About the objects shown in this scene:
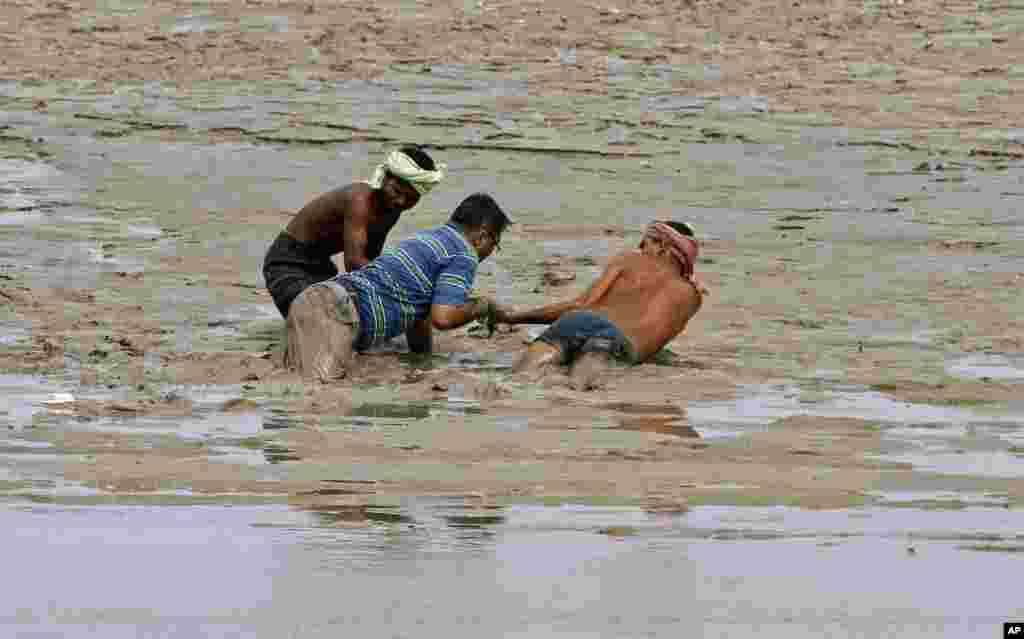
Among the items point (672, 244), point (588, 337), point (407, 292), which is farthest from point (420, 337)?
point (672, 244)

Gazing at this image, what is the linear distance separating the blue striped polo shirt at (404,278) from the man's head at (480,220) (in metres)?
0.04

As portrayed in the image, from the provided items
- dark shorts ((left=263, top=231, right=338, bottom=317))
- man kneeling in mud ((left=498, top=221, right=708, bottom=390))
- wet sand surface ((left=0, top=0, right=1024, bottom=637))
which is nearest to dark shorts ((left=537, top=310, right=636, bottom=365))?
man kneeling in mud ((left=498, top=221, right=708, bottom=390))

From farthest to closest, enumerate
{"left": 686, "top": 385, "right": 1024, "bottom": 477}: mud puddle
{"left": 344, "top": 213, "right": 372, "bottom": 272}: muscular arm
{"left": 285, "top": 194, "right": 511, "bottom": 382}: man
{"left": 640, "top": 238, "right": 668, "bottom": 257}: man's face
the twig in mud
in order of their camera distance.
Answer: the twig in mud → {"left": 344, "top": 213, "right": 372, "bottom": 272}: muscular arm → {"left": 640, "top": 238, "right": 668, "bottom": 257}: man's face → {"left": 285, "top": 194, "right": 511, "bottom": 382}: man → {"left": 686, "top": 385, "right": 1024, "bottom": 477}: mud puddle

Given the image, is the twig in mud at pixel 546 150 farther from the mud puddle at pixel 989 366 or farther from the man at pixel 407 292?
the man at pixel 407 292

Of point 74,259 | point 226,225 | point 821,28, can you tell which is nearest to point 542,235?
point 226,225

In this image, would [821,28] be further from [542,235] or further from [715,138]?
[542,235]

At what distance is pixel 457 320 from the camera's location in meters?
8.91

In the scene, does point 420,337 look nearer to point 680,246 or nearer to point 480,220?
point 480,220

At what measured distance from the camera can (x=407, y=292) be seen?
902 cm

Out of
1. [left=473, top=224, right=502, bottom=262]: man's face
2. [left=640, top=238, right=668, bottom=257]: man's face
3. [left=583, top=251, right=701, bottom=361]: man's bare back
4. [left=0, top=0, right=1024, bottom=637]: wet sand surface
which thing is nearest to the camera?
[left=0, top=0, right=1024, bottom=637]: wet sand surface

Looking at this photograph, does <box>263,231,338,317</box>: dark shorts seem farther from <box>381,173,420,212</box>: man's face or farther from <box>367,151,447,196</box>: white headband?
<box>367,151,447,196</box>: white headband

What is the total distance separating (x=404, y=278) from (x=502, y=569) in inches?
156

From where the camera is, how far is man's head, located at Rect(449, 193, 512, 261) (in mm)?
8938

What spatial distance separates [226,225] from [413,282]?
13.9ft
